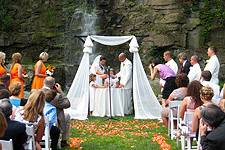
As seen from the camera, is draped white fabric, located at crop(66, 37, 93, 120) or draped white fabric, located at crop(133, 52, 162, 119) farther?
draped white fabric, located at crop(133, 52, 162, 119)

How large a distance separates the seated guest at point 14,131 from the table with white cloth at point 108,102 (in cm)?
754

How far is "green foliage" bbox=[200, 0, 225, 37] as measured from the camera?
2091cm

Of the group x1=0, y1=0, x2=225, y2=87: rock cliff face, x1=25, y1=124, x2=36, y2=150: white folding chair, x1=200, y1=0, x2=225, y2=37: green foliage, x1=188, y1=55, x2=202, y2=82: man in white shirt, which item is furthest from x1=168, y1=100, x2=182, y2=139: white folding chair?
x1=200, y1=0, x2=225, y2=37: green foliage

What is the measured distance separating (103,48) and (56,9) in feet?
10.8

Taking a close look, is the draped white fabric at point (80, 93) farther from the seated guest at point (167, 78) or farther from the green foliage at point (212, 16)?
the green foliage at point (212, 16)

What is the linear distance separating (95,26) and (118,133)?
481 inches

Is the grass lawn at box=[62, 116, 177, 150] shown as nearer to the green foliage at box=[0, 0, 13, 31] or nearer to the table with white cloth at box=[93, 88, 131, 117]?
the table with white cloth at box=[93, 88, 131, 117]

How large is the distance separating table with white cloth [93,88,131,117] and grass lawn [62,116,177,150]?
41cm

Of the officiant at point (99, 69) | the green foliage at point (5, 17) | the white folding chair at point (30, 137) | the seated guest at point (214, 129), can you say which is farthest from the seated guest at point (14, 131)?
the green foliage at point (5, 17)

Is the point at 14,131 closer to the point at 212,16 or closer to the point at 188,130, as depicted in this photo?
the point at 188,130

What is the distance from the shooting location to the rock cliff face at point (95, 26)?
21.2 metres

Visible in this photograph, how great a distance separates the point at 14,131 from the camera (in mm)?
5746

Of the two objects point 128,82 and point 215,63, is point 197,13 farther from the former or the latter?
point 215,63

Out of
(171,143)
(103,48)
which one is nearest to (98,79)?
(171,143)
